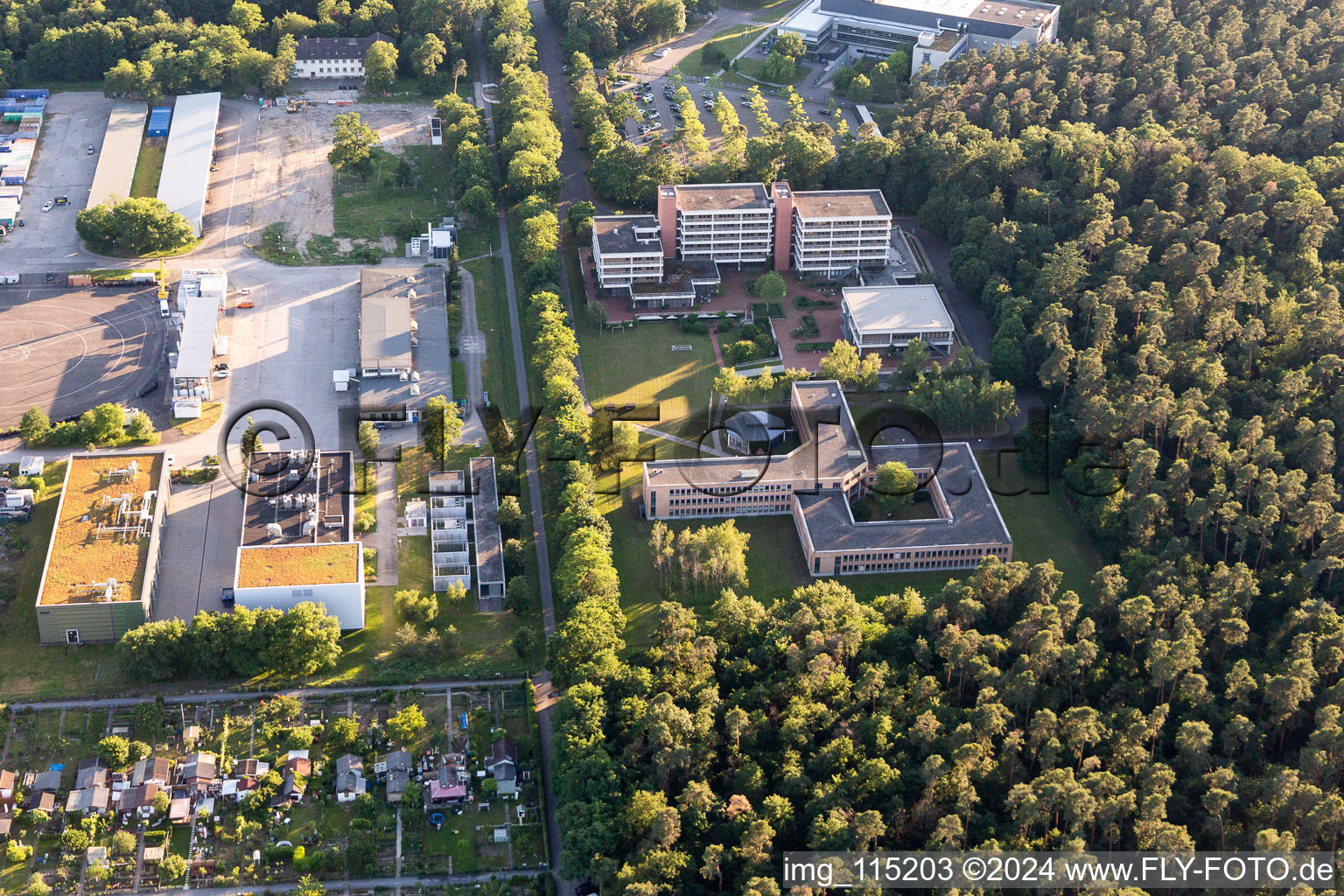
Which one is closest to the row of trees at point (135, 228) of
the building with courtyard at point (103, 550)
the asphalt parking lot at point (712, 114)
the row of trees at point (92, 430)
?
the row of trees at point (92, 430)

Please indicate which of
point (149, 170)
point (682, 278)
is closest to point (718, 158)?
point (682, 278)

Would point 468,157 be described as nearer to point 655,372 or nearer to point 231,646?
point 655,372

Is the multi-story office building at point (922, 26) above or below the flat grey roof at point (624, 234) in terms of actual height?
above

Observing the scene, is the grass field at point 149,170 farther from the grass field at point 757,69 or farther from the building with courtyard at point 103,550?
the grass field at point 757,69

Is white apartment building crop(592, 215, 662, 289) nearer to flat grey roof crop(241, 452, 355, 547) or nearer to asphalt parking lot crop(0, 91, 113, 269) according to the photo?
flat grey roof crop(241, 452, 355, 547)

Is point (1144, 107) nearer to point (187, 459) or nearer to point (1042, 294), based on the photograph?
point (1042, 294)

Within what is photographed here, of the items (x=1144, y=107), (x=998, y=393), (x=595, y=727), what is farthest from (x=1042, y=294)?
(x=595, y=727)

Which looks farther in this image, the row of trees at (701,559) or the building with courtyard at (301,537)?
the row of trees at (701,559)
